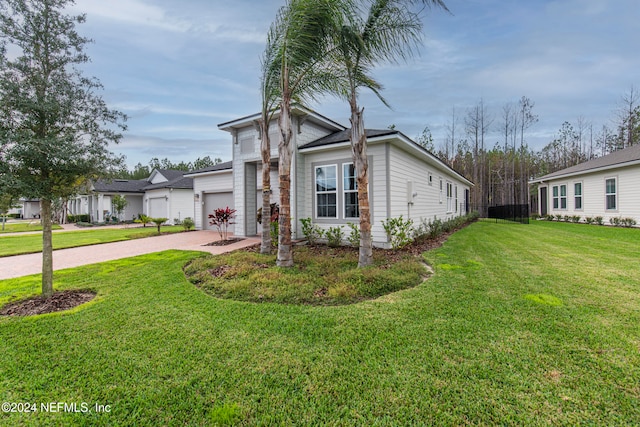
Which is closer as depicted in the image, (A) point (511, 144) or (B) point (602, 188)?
(B) point (602, 188)

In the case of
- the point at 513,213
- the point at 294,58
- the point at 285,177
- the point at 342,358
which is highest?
the point at 294,58

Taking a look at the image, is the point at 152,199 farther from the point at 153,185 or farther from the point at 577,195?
the point at 577,195

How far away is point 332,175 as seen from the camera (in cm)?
Result: 907

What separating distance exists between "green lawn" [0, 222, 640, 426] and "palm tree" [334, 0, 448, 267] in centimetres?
213

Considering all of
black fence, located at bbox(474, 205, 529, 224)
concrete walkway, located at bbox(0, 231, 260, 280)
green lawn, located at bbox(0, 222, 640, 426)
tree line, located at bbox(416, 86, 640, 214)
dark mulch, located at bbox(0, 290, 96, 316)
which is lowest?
green lawn, located at bbox(0, 222, 640, 426)

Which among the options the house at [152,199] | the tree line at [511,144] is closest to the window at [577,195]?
the tree line at [511,144]

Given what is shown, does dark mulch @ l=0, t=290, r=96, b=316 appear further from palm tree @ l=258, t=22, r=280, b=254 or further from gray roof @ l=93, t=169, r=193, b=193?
gray roof @ l=93, t=169, r=193, b=193

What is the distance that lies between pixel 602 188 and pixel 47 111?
21.7 meters

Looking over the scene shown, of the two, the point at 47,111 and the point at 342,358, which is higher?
the point at 47,111

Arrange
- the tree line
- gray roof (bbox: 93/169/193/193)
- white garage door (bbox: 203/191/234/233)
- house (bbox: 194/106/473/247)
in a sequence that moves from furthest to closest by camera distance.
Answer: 1. the tree line
2. gray roof (bbox: 93/169/193/193)
3. white garage door (bbox: 203/191/234/233)
4. house (bbox: 194/106/473/247)

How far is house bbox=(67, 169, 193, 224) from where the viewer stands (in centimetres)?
1977

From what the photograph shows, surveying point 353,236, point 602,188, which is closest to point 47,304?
point 353,236

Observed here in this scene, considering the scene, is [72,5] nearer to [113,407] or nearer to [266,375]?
[113,407]

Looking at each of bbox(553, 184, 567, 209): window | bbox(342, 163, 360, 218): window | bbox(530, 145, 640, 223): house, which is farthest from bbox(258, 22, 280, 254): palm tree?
bbox(553, 184, 567, 209): window
